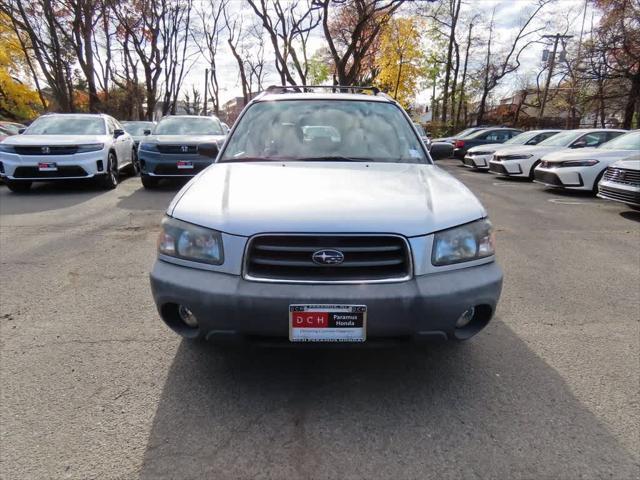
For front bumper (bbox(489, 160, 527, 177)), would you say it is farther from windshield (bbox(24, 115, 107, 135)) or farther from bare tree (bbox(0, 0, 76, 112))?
bare tree (bbox(0, 0, 76, 112))

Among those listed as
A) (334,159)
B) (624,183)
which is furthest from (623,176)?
(334,159)

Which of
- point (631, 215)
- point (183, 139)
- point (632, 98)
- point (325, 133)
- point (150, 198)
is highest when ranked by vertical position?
point (632, 98)

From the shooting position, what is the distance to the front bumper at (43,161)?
27.3 ft

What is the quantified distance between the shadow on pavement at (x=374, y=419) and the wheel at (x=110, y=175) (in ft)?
25.3

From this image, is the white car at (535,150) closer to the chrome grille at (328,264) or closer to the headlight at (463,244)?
the headlight at (463,244)

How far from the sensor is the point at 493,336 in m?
3.06

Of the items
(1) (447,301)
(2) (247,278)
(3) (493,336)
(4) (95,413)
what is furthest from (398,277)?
(4) (95,413)

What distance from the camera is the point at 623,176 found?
7.26m

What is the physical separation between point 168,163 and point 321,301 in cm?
793

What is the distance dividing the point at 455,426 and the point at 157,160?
8.45 metres

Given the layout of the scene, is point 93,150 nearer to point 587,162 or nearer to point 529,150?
point 587,162

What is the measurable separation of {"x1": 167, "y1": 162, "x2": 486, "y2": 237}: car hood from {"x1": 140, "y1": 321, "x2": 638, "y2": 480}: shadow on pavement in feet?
2.40

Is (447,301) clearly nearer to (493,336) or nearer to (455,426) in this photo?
(455,426)

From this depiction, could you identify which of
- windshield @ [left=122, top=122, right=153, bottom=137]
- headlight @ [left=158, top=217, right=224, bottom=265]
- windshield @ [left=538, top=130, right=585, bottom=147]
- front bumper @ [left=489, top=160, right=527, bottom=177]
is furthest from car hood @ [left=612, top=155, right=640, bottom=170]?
windshield @ [left=122, top=122, right=153, bottom=137]
